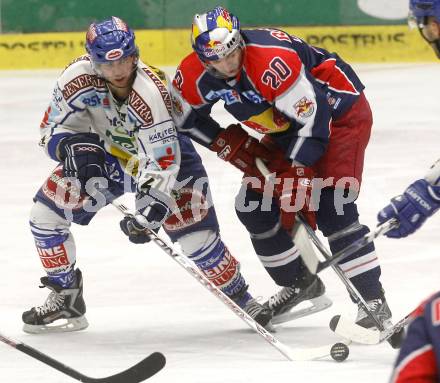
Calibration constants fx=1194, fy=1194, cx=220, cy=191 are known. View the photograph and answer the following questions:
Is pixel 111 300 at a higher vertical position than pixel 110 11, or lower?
higher

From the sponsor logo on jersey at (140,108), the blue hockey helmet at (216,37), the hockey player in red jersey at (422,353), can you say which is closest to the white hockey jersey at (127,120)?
the sponsor logo on jersey at (140,108)

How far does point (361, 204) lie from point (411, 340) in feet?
13.5

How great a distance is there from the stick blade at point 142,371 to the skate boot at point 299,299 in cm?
107

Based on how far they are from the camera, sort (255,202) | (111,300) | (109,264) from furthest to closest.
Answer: (109,264) → (111,300) → (255,202)

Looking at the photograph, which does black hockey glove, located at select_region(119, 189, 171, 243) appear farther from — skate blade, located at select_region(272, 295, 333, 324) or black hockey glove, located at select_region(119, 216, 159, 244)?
skate blade, located at select_region(272, 295, 333, 324)

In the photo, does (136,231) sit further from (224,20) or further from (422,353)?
(422,353)

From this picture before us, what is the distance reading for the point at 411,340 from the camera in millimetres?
1636

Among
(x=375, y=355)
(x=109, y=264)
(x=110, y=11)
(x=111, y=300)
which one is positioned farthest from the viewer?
(x=110, y=11)

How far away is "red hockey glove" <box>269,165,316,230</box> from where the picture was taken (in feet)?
11.6

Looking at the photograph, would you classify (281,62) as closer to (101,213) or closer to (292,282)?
Result: (292,282)

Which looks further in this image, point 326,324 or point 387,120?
point 387,120

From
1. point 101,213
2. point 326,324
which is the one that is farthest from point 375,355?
point 101,213

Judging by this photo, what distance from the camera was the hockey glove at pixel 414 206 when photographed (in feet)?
9.89

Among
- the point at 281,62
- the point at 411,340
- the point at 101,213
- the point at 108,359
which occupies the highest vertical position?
the point at 411,340
